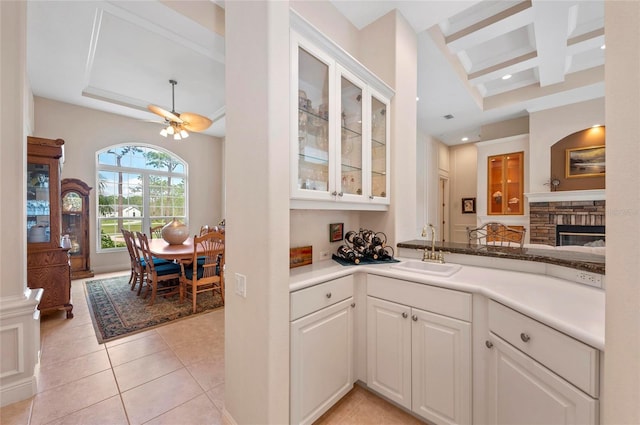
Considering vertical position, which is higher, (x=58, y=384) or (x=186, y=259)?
(x=186, y=259)

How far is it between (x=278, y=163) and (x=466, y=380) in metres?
1.61

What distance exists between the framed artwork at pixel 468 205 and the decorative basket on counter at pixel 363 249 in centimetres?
610

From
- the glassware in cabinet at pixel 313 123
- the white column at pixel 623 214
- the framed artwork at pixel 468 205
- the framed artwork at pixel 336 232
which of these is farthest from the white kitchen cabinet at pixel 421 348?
the framed artwork at pixel 468 205

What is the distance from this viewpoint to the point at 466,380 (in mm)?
1442

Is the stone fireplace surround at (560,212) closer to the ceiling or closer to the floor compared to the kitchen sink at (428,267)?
closer to the ceiling

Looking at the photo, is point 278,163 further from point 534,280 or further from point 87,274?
point 87,274

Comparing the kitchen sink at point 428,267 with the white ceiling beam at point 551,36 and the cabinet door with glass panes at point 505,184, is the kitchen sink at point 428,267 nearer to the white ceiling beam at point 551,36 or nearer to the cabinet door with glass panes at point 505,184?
the white ceiling beam at point 551,36

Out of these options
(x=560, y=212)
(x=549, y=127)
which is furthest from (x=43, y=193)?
(x=549, y=127)

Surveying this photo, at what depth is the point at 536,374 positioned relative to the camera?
1117mm

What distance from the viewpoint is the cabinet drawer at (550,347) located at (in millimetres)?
921

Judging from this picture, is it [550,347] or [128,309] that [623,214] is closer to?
[550,347]

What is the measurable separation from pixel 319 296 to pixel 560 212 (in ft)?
18.1

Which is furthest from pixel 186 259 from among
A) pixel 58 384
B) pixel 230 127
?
pixel 230 127

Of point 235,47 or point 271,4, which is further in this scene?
point 235,47
